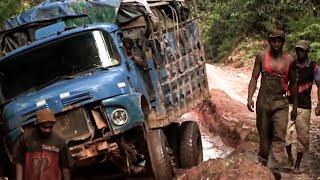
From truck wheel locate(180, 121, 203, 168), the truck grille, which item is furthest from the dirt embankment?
the truck grille

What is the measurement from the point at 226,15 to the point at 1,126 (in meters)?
21.7

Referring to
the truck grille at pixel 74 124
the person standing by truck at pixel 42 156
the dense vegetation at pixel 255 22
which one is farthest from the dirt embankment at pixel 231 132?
the dense vegetation at pixel 255 22

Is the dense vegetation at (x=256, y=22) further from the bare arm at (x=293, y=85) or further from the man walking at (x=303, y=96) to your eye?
the bare arm at (x=293, y=85)

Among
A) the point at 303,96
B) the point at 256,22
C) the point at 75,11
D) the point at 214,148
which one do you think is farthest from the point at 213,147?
the point at 256,22

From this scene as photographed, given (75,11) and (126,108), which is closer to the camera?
(126,108)

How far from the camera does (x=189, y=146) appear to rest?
372 inches

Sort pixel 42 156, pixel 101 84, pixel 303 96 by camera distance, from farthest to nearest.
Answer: pixel 303 96
pixel 101 84
pixel 42 156

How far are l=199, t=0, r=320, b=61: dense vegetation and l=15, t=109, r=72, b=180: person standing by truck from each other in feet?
39.5

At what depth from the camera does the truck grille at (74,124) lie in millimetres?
7176

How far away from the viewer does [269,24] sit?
2388 cm

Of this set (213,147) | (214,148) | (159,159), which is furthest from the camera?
(213,147)

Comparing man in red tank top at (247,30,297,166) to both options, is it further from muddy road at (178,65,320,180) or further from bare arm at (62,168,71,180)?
bare arm at (62,168,71,180)

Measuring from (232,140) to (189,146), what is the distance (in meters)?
3.42

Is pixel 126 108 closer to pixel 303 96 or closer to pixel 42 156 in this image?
pixel 42 156
